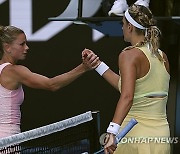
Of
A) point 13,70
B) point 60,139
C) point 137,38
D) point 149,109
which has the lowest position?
point 60,139

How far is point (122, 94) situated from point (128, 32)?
42 centimetres

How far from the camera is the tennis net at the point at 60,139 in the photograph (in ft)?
9.60

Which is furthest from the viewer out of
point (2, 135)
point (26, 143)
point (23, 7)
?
point (23, 7)

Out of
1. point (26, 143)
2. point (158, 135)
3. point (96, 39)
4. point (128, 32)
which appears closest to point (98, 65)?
point (128, 32)

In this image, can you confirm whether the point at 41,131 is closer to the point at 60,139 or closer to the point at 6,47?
the point at 60,139

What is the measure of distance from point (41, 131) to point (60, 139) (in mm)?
192

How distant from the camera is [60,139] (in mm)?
3160

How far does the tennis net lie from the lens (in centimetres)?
293

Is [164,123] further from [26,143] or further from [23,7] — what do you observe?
[23,7]

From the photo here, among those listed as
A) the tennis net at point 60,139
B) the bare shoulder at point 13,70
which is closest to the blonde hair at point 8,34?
the bare shoulder at point 13,70

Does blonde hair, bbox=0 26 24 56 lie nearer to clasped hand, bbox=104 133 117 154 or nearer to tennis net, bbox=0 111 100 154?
tennis net, bbox=0 111 100 154

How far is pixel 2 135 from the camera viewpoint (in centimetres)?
353

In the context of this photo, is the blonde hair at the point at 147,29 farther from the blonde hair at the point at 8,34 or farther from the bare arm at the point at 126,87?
the blonde hair at the point at 8,34

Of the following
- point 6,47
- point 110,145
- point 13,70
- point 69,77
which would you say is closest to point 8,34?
point 6,47
